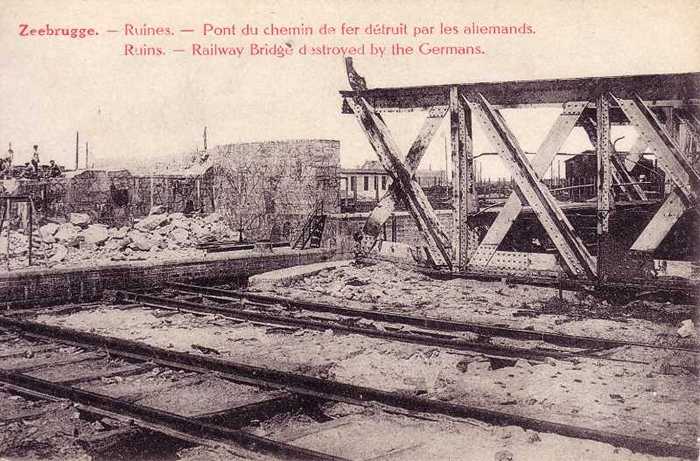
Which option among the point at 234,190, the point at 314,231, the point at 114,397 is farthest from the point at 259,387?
the point at 234,190

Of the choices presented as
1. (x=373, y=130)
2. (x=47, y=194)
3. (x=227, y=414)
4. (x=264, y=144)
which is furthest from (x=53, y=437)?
(x=47, y=194)

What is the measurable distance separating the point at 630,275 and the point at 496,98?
285cm

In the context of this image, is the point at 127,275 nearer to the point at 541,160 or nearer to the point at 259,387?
the point at 259,387

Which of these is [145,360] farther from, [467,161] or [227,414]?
[467,161]

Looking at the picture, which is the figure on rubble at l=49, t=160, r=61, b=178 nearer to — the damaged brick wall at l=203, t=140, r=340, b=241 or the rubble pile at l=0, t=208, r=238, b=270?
the rubble pile at l=0, t=208, r=238, b=270

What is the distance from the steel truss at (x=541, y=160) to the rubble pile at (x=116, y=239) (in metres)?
10.5

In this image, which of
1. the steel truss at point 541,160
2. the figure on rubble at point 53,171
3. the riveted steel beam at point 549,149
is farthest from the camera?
the figure on rubble at point 53,171

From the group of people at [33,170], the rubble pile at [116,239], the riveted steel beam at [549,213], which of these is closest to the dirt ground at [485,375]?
the riveted steel beam at [549,213]

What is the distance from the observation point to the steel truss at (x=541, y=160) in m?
7.40

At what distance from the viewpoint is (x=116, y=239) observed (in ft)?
73.2

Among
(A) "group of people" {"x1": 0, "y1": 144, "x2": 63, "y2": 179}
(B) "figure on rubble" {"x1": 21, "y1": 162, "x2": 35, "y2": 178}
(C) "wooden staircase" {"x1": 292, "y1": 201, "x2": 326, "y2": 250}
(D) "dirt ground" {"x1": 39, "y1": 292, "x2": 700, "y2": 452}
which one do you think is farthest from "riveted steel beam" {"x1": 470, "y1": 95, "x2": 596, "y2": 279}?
(B) "figure on rubble" {"x1": 21, "y1": 162, "x2": 35, "y2": 178}

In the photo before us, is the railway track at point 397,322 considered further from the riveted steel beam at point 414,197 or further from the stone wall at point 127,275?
the riveted steel beam at point 414,197

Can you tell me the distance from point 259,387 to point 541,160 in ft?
15.2

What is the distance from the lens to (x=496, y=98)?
27.3 feet
